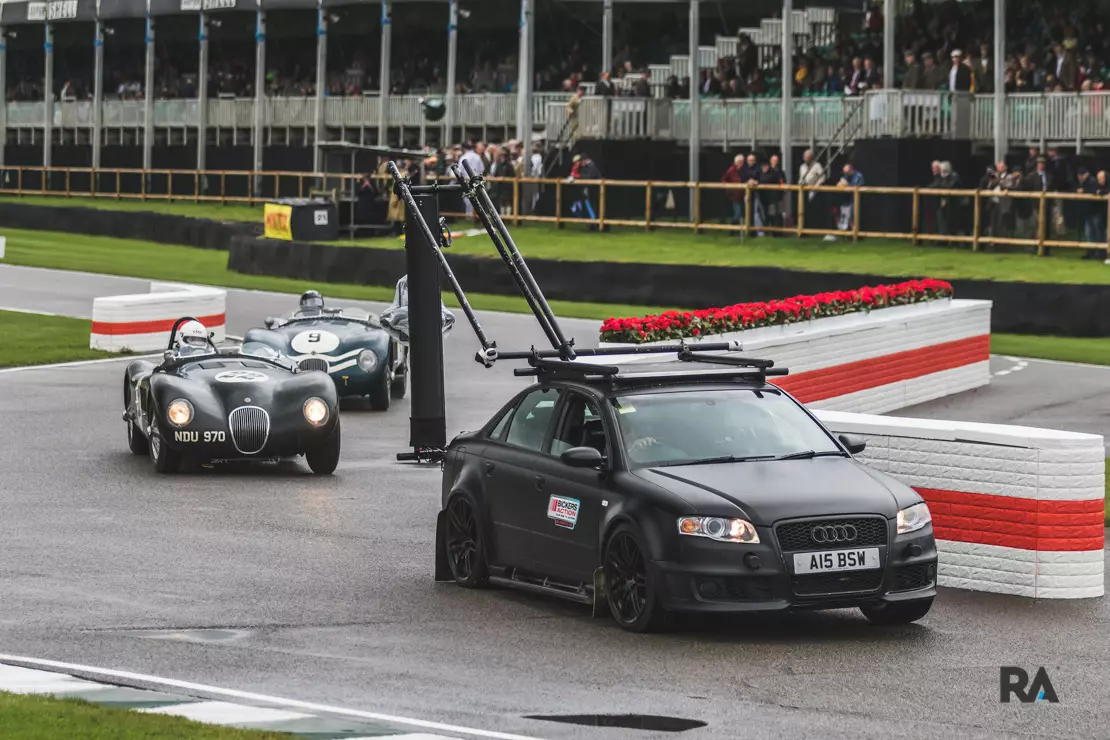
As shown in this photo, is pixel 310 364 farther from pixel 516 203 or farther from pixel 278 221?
pixel 278 221

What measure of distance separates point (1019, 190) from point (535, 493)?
2554 centimetres

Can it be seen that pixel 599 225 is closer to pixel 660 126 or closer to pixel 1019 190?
pixel 660 126

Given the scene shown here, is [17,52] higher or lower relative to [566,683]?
higher

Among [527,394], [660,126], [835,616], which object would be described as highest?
[660,126]

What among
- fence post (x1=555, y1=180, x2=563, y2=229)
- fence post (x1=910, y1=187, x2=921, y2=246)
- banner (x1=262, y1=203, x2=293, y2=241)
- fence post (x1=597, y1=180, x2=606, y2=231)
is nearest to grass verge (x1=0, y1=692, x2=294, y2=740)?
fence post (x1=910, y1=187, x2=921, y2=246)

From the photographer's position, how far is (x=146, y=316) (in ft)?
96.4

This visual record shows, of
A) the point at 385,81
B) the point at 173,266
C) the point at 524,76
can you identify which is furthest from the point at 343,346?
the point at 385,81

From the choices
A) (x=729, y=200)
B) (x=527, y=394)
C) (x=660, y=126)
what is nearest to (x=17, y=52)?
(x=660, y=126)

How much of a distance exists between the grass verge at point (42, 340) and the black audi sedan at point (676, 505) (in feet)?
53.9

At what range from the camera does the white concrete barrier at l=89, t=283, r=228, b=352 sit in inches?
1147

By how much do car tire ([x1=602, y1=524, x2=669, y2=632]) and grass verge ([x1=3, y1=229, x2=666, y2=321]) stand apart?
22791 mm

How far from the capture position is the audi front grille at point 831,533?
1051 centimetres

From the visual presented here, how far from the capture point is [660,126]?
46656mm

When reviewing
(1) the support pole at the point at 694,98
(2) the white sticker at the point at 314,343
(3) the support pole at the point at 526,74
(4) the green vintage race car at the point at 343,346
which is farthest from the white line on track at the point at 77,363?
(3) the support pole at the point at 526,74
